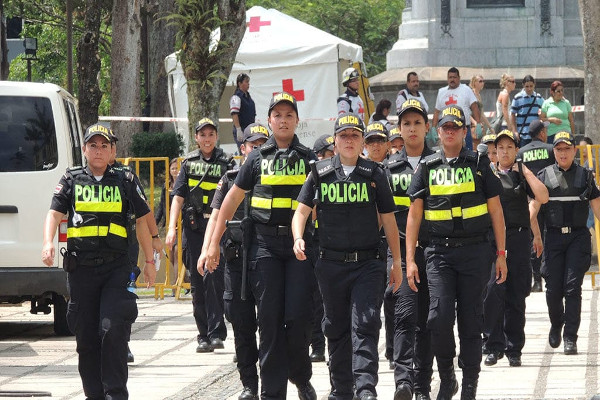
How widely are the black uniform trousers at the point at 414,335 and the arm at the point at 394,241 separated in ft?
1.94

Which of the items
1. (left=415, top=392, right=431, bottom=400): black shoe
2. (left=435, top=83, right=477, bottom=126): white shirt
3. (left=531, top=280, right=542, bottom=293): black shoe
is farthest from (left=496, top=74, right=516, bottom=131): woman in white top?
(left=415, top=392, right=431, bottom=400): black shoe

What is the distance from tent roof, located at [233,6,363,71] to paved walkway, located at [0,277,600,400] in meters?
12.1

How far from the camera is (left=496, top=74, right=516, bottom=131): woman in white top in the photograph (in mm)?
22877

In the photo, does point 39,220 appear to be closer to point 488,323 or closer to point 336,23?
point 488,323

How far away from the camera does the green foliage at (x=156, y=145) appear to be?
2803 centimetres

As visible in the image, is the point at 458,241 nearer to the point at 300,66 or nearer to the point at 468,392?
the point at 468,392

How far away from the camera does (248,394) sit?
1009 cm

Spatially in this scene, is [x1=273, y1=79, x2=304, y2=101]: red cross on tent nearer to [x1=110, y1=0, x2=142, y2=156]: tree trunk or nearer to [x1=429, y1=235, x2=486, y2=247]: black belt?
[x1=110, y1=0, x2=142, y2=156]: tree trunk

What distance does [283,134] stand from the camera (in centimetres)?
991

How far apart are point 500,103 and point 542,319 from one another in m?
8.20

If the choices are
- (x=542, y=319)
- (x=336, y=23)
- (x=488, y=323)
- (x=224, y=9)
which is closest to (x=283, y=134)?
(x=488, y=323)

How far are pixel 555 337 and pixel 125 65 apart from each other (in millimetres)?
16675

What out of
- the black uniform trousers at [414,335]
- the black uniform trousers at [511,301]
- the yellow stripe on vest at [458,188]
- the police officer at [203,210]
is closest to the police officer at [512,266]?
the black uniform trousers at [511,301]

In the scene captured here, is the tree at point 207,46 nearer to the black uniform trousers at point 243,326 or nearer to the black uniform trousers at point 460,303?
the black uniform trousers at point 243,326
